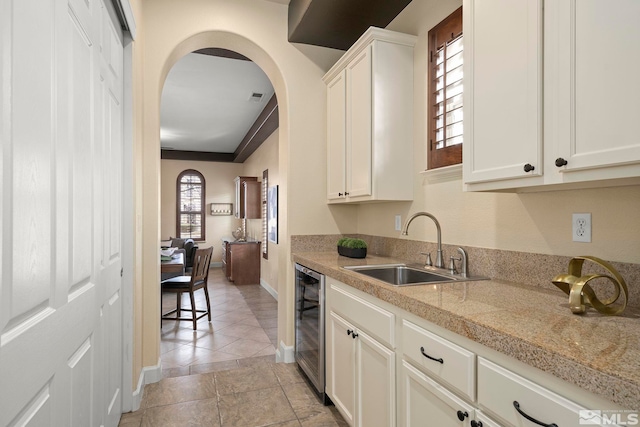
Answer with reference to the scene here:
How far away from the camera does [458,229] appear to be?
2.09m

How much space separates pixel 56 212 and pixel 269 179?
5309 mm

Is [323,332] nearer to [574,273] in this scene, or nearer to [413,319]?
[413,319]

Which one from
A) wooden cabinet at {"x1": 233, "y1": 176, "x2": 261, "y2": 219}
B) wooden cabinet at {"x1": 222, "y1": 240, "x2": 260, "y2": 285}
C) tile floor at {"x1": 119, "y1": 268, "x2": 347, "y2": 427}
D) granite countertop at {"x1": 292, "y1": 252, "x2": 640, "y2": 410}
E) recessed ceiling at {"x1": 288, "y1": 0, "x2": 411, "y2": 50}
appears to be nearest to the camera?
granite countertop at {"x1": 292, "y1": 252, "x2": 640, "y2": 410}

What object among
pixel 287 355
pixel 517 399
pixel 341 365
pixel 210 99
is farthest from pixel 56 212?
pixel 210 99

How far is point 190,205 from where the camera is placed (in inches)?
363

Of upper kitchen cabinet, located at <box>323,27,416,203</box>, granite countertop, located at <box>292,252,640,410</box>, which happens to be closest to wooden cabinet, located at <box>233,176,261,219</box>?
upper kitchen cabinet, located at <box>323,27,416,203</box>

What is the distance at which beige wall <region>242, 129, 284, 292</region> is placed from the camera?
5.85 m

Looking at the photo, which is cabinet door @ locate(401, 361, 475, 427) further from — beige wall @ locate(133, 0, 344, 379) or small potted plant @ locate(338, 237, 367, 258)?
beige wall @ locate(133, 0, 344, 379)

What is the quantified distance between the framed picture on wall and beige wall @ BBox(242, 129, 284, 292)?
0.12 metres

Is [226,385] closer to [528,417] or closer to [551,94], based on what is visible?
[528,417]

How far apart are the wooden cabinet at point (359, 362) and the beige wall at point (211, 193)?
7.50m

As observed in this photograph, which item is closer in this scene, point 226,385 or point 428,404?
point 428,404

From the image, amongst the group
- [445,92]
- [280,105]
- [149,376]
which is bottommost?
[149,376]

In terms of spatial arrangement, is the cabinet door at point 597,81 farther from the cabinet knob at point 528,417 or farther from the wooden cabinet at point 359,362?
the wooden cabinet at point 359,362
